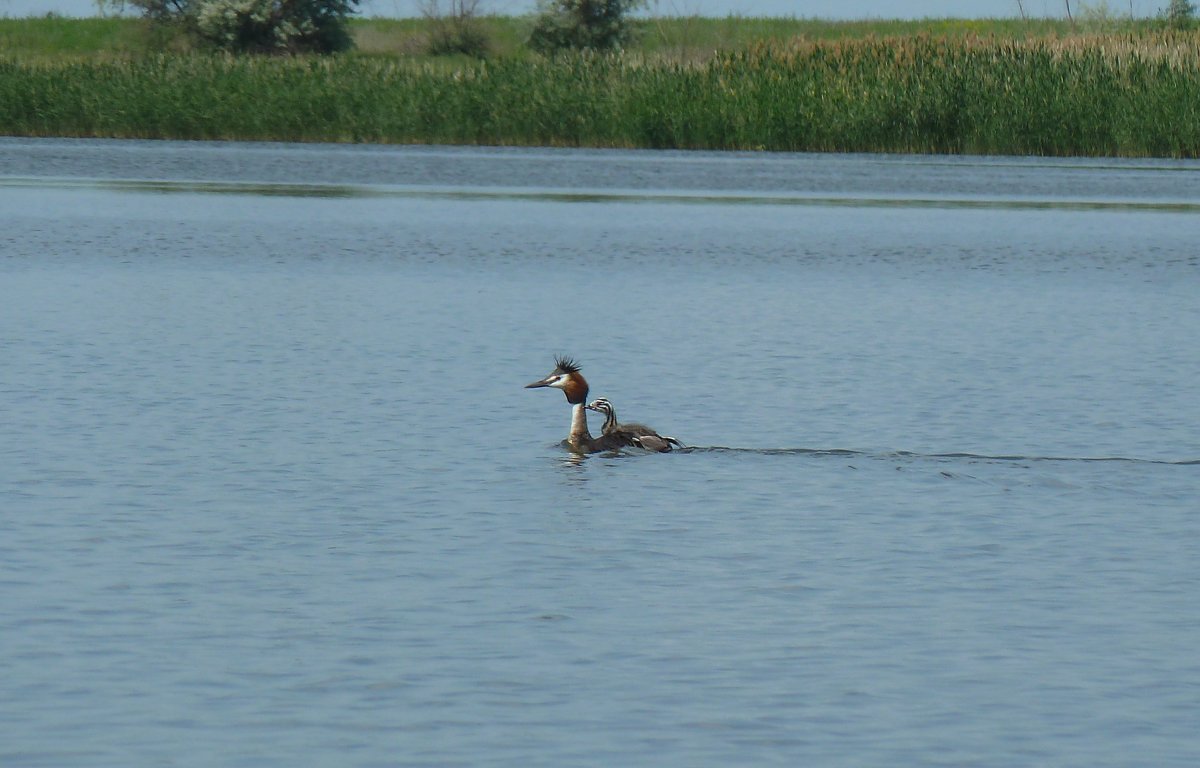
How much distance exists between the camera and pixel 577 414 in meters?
11.4

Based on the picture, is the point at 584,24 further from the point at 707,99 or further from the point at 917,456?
the point at 917,456

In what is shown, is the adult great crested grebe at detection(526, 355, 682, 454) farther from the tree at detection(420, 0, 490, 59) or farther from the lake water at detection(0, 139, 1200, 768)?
the tree at detection(420, 0, 490, 59)

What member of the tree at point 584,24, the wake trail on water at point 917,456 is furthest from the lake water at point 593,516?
the tree at point 584,24

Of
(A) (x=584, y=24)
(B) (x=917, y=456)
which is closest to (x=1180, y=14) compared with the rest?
(A) (x=584, y=24)

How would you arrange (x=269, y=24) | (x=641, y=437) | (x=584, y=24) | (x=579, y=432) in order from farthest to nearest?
1. (x=584, y=24)
2. (x=269, y=24)
3. (x=579, y=432)
4. (x=641, y=437)

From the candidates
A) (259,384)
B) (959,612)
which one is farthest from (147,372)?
(959,612)

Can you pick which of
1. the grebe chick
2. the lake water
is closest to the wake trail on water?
the lake water

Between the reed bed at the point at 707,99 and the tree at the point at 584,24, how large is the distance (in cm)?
2798

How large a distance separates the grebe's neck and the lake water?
0.13 metres

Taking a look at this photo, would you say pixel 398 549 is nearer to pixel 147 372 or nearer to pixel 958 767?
pixel 958 767

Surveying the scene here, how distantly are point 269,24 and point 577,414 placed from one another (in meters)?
56.5

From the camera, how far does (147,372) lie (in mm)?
13828

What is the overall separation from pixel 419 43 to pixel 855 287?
58832 mm

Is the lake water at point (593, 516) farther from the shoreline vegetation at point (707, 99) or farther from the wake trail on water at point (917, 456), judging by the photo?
the shoreline vegetation at point (707, 99)
